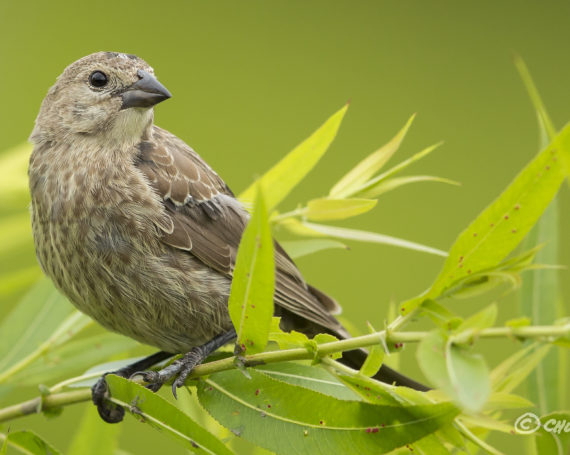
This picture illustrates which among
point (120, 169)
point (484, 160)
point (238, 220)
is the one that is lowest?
point (484, 160)

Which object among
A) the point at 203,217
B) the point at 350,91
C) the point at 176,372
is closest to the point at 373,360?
the point at 176,372

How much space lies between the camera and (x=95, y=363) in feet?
7.86

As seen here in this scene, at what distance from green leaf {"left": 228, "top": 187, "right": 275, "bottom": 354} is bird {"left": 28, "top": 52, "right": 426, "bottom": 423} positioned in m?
0.58

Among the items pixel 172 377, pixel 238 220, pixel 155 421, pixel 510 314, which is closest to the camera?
pixel 155 421

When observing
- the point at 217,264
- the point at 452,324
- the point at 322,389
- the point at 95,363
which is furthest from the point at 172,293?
the point at 452,324

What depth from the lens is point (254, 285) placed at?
4.65 feet

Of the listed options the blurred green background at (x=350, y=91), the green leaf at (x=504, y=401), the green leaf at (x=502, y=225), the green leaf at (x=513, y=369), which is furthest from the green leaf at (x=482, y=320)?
the blurred green background at (x=350, y=91)

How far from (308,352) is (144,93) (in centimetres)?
115

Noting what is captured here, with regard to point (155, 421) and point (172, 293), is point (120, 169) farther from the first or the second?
point (155, 421)

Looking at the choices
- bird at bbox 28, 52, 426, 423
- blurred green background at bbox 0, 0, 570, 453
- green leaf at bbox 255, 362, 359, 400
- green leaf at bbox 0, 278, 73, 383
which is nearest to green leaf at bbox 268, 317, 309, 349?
green leaf at bbox 255, 362, 359, 400

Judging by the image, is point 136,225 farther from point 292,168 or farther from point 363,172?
point 363,172

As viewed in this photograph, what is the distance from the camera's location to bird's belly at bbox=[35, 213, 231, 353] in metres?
2.21

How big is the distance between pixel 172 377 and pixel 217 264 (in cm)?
46

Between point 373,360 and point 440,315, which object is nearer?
point 440,315
